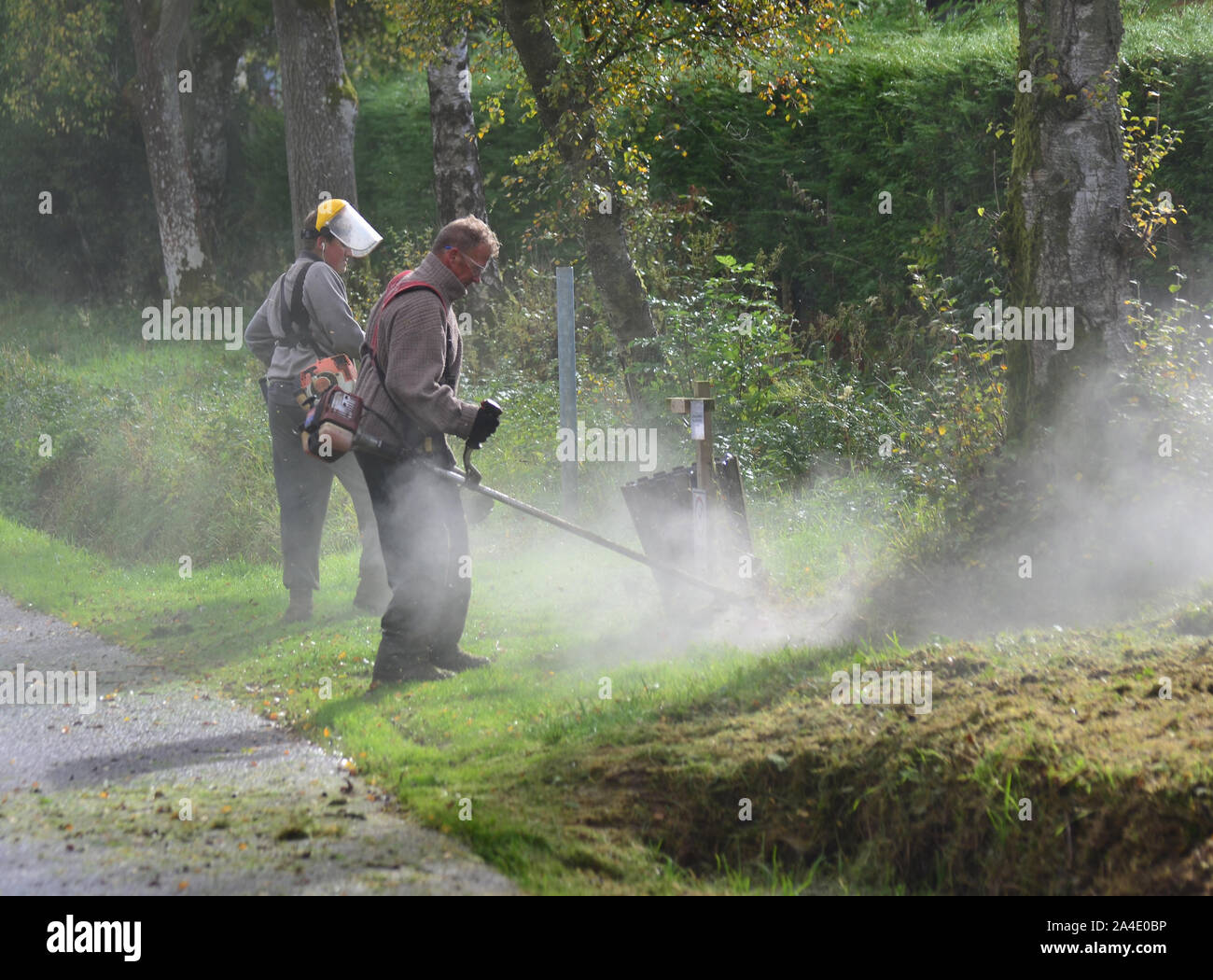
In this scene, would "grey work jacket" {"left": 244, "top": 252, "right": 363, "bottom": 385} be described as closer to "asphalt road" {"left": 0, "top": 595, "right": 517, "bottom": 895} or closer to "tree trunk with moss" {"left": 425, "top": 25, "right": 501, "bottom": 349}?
"asphalt road" {"left": 0, "top": 595, "right": 517, "bottom": 895}

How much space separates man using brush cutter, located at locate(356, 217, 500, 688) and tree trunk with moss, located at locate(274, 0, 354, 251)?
6.95 m

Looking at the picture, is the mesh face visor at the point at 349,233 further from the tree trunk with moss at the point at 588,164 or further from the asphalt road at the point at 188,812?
the tree trunk with moss at the point at 588,164

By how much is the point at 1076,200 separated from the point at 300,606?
5414mm

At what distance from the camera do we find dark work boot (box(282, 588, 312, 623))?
833 cm

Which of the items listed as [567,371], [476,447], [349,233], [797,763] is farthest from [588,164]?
[797,763]

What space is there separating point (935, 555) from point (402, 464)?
9.46 ft

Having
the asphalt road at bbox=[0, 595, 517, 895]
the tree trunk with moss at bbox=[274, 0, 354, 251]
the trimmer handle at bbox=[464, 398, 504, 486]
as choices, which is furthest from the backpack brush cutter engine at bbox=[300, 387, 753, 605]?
the tree trunk with moss at bbox=[274, 0, 354, 251]

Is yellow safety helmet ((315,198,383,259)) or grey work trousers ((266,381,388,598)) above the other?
yellow safety helmet ((315,198,383,259))

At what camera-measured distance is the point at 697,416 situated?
7.37m

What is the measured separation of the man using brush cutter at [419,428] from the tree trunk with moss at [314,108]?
6.95 m

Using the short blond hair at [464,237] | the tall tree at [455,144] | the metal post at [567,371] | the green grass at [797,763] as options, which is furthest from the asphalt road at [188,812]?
the tall tree at [455,144]

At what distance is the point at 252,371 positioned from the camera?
1537 centimetres

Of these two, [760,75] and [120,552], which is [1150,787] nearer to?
[760,75]
